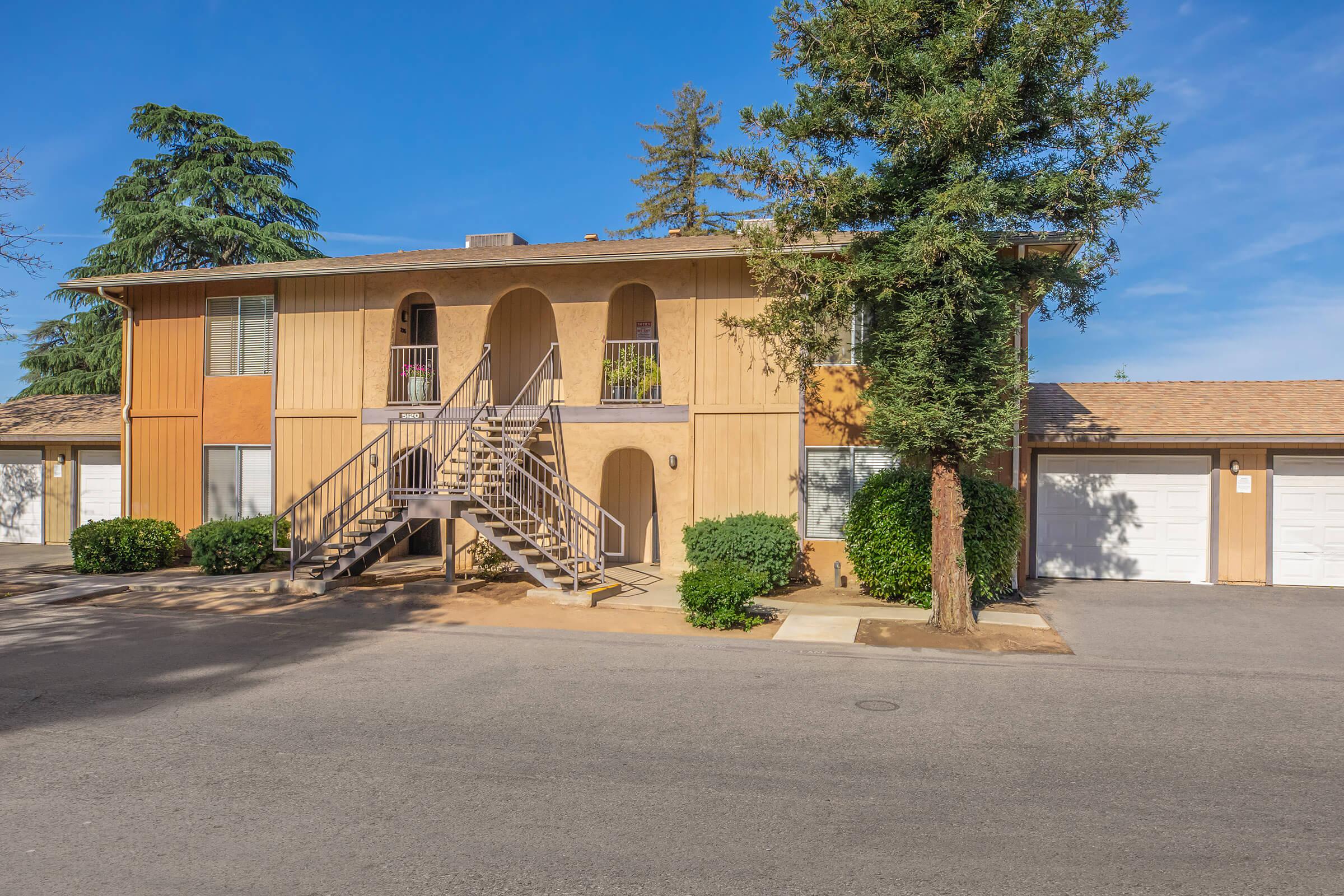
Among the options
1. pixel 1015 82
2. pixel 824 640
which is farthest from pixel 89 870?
pixel 1015 82

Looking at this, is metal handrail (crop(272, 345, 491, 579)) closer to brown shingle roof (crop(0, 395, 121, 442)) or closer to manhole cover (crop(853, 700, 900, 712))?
brown shingle roof (crop(0, 395, 121, 442))

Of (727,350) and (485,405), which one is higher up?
(727,350)

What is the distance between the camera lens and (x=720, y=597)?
409 inches

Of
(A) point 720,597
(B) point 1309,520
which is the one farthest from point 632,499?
(B) point 1309,520

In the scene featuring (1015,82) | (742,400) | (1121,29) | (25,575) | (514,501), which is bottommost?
(25,575)

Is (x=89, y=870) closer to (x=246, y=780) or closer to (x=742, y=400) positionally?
(x=246, y=780)

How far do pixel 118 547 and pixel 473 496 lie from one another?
7.24 metres

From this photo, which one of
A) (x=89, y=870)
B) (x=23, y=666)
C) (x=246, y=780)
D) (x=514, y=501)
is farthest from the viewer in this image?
(x=514, y=501)

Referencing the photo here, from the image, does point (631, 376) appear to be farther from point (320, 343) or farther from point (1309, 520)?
point (1309, 520)

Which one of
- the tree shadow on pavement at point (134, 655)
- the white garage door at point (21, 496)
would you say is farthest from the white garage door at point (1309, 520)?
the white garage door at point (21, 496)

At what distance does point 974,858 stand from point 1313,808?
2305mm

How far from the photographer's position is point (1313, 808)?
496cm

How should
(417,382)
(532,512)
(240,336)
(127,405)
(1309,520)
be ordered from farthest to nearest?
(127,405), (240,336), (417,382), (1309,520), (532,512)

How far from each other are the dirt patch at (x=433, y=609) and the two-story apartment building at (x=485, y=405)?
0.73 m
